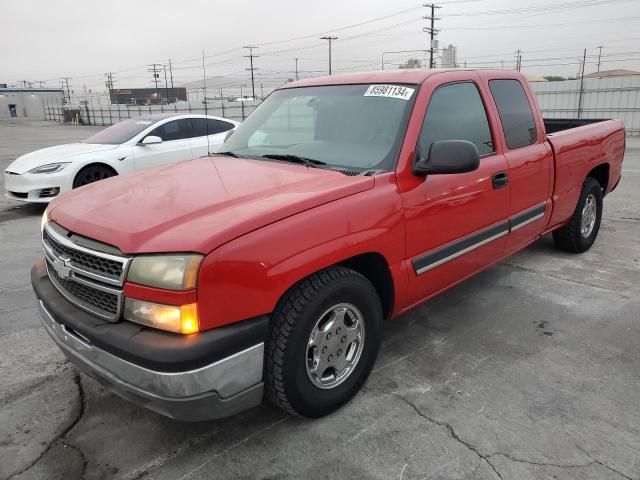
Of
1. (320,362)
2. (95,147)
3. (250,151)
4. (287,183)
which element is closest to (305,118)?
(250,151)

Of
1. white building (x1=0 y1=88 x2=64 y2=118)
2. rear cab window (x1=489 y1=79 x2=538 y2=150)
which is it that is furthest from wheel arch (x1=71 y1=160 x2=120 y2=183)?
white building (x1=0 y1=88 x2=64 y2=118)

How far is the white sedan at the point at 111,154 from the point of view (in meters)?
7.90

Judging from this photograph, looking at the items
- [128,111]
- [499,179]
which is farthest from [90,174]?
[128,111]

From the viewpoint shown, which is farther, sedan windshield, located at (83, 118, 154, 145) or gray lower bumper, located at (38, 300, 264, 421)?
sedan windshield, located at (83, 118, 154, 145)

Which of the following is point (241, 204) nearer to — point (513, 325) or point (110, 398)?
point (110, 398)

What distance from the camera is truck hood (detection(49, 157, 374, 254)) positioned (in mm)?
2229

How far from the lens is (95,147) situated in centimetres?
845

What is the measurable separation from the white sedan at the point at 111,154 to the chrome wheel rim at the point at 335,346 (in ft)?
21.6

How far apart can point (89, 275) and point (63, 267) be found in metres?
0.26

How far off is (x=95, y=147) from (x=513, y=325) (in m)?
7.15

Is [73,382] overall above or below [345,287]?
below

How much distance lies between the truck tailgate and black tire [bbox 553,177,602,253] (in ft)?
0.57

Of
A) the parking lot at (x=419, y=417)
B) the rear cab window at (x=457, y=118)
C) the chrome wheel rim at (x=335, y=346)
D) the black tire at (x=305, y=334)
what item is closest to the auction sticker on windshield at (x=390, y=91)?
the rear cab window at (x=457, y=118)

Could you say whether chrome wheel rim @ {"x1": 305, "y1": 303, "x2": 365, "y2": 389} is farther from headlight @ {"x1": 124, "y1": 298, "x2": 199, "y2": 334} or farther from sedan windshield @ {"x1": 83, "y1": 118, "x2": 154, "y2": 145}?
sedan windshield @ {"x1": 83, "y1": 118, "x2": 154, "y2": 145}
